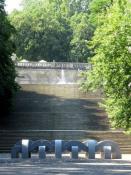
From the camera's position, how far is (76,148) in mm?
19438

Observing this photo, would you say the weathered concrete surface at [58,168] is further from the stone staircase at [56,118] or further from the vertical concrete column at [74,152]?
the stone staircase at [56,118]

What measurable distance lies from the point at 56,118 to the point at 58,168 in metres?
12.6

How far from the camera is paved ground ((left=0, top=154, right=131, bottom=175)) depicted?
14.2 m

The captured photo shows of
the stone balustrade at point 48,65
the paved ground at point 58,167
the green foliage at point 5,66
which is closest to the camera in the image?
the paved ground at point 58,167

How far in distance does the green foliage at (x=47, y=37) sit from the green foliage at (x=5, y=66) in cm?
2519

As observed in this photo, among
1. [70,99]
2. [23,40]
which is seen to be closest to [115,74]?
[70,99]

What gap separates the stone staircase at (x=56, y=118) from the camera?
24609mm

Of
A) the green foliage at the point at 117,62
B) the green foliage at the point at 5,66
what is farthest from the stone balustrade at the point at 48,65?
the green foliage at the point at 117,62

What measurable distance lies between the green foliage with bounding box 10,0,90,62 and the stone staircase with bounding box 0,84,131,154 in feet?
68.3

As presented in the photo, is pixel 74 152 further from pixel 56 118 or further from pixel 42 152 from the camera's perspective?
Answer: pixel 56 118

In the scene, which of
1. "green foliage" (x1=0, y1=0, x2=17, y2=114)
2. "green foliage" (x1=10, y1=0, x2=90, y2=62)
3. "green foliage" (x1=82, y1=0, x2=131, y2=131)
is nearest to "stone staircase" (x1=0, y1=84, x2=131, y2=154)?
"green foliage" (x1=0, y1=0, x2=17, y2=114)

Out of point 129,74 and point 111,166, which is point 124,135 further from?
point 111,166

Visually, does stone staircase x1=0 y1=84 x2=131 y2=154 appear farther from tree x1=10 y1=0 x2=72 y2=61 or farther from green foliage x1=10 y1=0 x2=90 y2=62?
tree x1=10 y1=0 x2=72 y2=61

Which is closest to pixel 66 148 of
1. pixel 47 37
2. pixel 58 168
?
pixel 58 168
